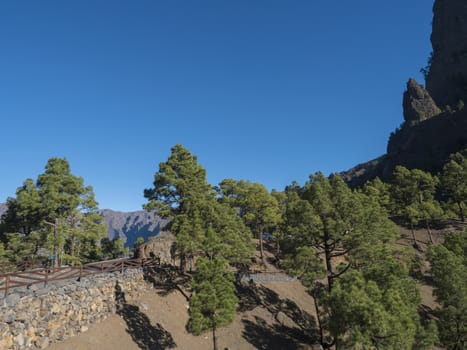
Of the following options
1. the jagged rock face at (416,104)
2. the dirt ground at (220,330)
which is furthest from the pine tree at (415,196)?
the jagged rock face at (416,104)

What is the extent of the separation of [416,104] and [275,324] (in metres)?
131

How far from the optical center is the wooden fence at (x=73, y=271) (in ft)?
50.3

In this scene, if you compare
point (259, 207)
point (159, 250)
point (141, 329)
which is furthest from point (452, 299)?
point (159, 250)

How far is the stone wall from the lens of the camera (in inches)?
501

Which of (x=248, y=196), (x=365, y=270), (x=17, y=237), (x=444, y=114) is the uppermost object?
(x=444, y=114)

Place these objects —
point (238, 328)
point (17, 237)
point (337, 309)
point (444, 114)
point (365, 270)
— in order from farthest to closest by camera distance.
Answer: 1. point (444, 114)
2. point (17, 237)
3. point (238, 328)
4. point (365, 270)
5. point (337, 309)

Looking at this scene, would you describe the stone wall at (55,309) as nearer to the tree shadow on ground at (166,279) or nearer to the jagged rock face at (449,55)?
the tree shadow on ground at (166,279)

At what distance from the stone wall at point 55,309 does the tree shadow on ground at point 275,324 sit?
9.73m

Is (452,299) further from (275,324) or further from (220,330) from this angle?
(220,330)

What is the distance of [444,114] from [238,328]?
101 m

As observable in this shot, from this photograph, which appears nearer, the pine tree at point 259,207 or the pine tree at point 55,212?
the pine tree at point 55,212

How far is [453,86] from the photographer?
116000 millimetres

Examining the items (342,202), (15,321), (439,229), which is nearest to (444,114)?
(439,229)

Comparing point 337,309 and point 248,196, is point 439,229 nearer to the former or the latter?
point 248,196
